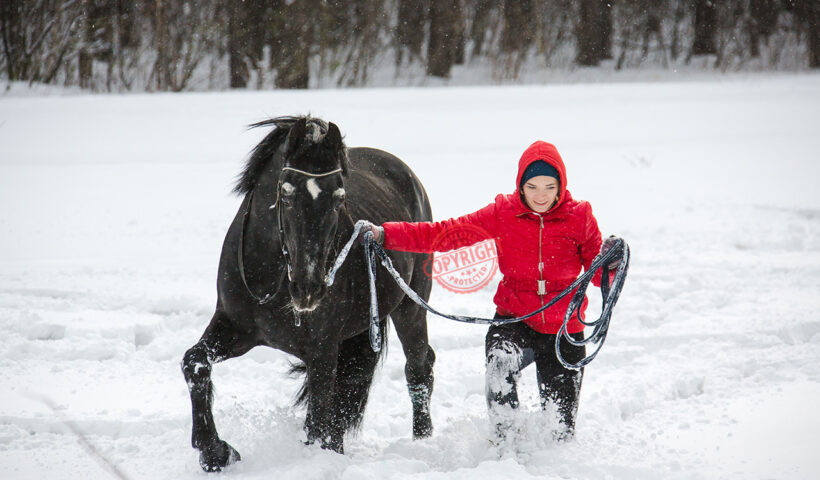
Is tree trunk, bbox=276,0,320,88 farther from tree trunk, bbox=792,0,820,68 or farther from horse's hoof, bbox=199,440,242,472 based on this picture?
horse's hoof, bbox=199,440,242,472

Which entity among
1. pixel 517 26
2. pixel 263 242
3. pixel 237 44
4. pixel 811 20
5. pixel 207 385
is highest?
pixel 811 20

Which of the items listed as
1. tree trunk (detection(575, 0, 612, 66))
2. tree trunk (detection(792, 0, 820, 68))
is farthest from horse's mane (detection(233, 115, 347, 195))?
tree trunk (detection(792, 0, 820, 68))

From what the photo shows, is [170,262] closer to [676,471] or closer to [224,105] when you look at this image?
[676,471]

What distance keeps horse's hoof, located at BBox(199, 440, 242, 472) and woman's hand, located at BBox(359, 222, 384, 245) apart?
1154 mm

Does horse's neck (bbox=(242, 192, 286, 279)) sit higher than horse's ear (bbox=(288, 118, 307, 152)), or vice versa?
horse's ear (bbox=(288, 118, 307, 152))

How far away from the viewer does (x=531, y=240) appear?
3.39m

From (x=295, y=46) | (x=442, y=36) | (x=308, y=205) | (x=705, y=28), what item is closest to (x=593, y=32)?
(x=705, y=28)

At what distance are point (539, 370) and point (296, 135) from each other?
1645mm

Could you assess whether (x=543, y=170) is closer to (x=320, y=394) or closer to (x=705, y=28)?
(x=320, y=394)

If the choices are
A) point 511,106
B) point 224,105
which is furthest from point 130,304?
point 511,106

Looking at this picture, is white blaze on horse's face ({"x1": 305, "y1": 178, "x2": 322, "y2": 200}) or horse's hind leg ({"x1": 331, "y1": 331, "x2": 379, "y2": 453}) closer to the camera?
white blaze on horse's face ({"x1": 305, "y1": 178, "x2": 322, "y2": 200})

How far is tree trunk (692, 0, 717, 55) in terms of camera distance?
16.5 metres

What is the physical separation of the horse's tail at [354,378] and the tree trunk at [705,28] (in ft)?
50.7

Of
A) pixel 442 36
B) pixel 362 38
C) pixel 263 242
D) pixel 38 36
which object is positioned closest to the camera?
pixel 263 242
